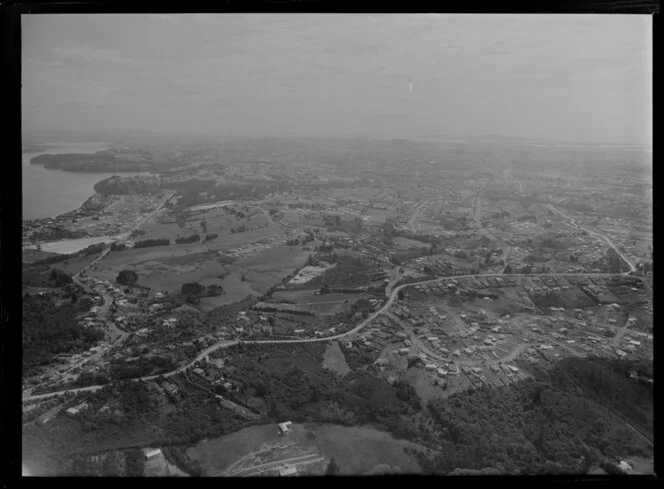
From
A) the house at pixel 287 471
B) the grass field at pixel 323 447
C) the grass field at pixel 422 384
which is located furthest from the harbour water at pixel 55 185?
the grass field at pixel 422 384

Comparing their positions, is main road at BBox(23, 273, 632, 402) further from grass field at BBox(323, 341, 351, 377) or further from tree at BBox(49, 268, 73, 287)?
tree at BBox(49, 268, 73, 287)

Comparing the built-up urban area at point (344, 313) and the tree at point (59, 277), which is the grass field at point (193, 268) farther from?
the tree at point (59, 277)

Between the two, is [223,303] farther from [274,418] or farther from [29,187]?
[29,187]

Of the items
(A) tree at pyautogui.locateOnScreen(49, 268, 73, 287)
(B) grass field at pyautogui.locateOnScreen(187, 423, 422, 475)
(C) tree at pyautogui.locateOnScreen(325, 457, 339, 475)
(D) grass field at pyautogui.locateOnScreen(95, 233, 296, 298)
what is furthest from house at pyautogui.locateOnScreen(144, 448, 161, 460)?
(A) tree at pyautogui.locateOnScreen(49, 268, 73, 287)

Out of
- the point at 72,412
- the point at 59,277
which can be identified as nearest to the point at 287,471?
the point at 72,412

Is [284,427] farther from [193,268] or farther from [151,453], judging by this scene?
[193,268]

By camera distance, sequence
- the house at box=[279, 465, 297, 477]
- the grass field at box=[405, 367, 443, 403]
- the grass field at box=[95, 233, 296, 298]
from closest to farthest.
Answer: the house at box=[279, 465, 297, 477] → the grass field at box=[405, 367, 443, 403] → the grass field at box=[95, 233, 296, 298]
